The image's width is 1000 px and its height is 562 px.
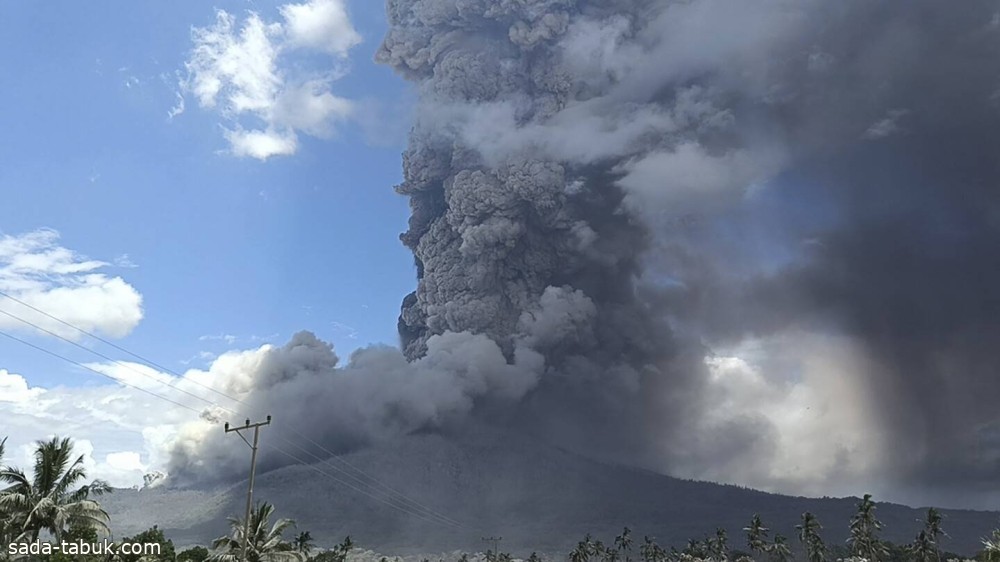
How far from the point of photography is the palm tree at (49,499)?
43.2 meters

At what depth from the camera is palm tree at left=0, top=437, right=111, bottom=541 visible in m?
43.2

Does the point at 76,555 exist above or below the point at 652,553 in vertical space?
above

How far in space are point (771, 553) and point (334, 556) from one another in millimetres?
81756

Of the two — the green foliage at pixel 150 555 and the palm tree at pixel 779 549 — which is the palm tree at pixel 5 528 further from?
the palm tree at pixel 779 549

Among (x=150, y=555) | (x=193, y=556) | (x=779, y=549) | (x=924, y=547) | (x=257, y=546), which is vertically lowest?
(x=193, y=556)

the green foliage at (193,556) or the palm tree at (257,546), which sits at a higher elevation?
the palm tree at (257,546)

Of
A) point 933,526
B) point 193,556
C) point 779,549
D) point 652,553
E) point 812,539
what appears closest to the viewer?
point 193,556

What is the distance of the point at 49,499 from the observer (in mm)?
43562

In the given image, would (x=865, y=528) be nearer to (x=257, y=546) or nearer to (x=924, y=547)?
(x=924, y=547)

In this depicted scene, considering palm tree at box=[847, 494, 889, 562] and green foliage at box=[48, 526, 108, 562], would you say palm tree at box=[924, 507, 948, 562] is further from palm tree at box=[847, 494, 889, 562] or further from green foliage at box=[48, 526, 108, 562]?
green foliage at box=[48, 526, 108, 562]

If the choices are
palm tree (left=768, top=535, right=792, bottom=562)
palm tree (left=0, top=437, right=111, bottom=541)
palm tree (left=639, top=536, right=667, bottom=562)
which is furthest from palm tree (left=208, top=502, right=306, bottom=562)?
palm tree (left=639, top=536, right=667, bottom=562)

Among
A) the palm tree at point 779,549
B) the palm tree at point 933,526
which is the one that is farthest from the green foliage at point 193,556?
the palm tree at point 933,526

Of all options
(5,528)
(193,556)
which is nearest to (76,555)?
(5,528)

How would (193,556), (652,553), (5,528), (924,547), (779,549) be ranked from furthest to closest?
1. (652,553)
2. (779,549)
3. (924,547)
4. (193,556)
5. (5,528)
